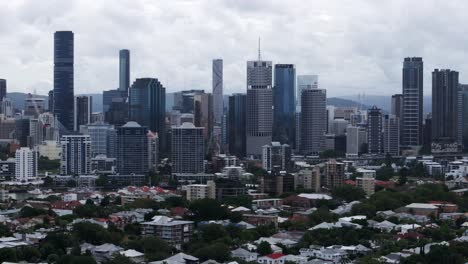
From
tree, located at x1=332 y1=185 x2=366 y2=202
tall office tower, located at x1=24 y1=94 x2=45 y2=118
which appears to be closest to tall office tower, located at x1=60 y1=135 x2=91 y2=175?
tree, located at x1=332 y1=185 x2=366 y2=202

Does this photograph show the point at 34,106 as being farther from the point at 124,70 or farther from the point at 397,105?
the point at 397,105

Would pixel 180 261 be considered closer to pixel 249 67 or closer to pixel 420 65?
pixel 249 67

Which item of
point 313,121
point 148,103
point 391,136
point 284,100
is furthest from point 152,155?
point 284,100

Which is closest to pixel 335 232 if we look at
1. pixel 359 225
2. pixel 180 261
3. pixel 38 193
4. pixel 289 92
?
pixel 359 225

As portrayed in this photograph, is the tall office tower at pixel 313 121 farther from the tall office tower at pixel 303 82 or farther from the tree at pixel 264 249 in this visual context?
the tree at pixel 264 249

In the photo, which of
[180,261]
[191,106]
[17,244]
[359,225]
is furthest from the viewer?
[191,106]

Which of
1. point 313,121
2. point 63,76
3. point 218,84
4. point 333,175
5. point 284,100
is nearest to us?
point 333,175

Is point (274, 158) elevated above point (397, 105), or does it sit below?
below
